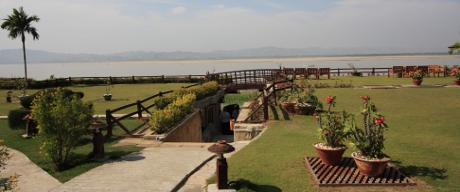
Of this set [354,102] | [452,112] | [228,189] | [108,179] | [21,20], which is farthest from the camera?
[21,20]

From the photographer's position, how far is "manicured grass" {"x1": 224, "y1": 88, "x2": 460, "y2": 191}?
576 centimetres

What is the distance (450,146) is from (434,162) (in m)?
1.57

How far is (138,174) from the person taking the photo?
22.0 feet

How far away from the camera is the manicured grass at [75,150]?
7.19 metres

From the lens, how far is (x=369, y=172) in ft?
18.3

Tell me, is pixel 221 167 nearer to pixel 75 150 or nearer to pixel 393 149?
pixel 393 149

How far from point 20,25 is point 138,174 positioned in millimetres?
39643

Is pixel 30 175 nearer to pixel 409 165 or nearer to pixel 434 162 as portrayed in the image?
pixel 409 165

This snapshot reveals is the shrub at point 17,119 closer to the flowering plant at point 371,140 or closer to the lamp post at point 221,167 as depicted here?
the lamp post at point 221,167

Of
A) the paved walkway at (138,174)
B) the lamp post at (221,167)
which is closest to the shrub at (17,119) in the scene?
the paved walkway at (138,174)

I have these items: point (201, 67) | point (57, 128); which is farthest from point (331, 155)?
point (201, 67)

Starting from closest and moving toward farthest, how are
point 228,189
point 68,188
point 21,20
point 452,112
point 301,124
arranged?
point 228,189 < point 68,188 < point 301,124 < point 452,112 < point 21,20

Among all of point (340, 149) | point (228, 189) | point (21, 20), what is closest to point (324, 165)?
point (340, 149)

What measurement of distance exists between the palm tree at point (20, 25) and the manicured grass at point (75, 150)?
101ft
